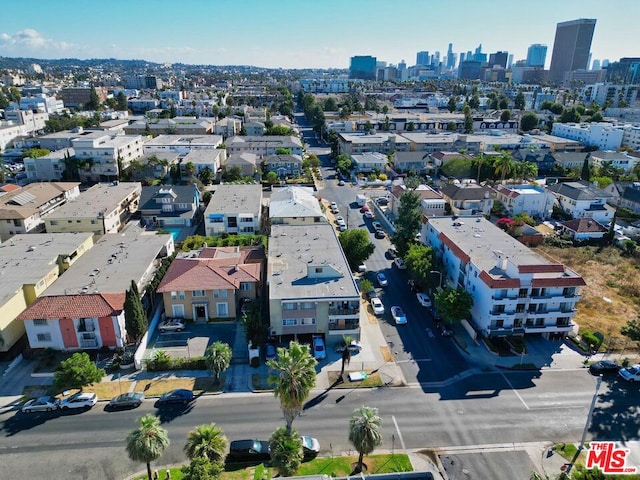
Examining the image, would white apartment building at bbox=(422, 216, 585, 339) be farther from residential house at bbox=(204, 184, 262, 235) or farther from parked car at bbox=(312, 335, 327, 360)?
residential house at bbox=(204, 184, 262, 235)

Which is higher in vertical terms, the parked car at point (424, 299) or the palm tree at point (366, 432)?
the palm tree at point (366, 432)

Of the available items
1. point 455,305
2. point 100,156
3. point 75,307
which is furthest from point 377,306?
point 100,156

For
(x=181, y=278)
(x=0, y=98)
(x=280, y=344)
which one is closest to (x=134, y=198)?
(x=181, y=278)

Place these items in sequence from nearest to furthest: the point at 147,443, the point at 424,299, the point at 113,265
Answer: the point at 147,443
the point at 113,265
the point at 424,299

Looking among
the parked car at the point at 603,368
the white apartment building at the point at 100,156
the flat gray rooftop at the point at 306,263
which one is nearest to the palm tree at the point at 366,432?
the flat gray rooftop at the point at 306,263

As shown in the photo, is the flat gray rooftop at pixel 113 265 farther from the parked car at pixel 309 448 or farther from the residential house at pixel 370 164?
the residential house at pixel 370 164

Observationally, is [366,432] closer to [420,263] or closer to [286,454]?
[286,454]

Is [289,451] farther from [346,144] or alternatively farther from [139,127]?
[139,127]
